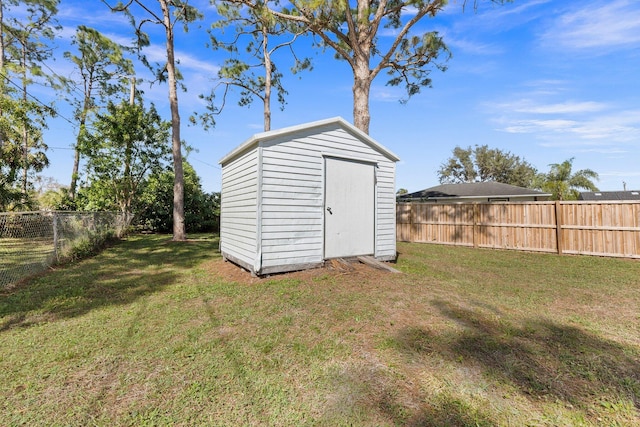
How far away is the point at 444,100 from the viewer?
1223 cm

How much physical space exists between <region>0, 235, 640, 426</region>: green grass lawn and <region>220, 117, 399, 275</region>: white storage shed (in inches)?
31.4

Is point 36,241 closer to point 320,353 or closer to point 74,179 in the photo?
point 320,353

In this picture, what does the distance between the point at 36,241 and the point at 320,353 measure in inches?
311

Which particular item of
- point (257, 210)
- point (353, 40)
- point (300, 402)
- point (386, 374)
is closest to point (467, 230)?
point (353, 40)

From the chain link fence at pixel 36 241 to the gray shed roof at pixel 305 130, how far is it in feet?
12.6

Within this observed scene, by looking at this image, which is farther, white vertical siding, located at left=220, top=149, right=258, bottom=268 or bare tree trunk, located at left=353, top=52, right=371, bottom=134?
bare tree trunk, located at left=353, top=52, right=371, bottom=134

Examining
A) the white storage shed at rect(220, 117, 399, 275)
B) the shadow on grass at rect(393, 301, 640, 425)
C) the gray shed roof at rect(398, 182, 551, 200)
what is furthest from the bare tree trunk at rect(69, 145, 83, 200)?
the gray shed roof at rect(398, 182, 551, 200)

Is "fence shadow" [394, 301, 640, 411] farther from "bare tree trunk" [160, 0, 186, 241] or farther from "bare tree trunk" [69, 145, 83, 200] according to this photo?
"bare tree trunk" [69, 145, 83, 200]

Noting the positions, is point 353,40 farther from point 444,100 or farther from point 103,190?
point 103,190

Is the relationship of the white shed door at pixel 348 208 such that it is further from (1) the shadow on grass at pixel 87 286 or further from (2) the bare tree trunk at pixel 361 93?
(1) the shadow on grass at pixel 87 286

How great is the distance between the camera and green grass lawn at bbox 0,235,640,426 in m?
1.90

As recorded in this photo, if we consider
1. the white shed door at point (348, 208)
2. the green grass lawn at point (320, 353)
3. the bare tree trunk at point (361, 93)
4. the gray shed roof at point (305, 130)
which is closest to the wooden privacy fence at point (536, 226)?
the green grass lawn at point (320, 353)

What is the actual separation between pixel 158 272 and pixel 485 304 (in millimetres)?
6282

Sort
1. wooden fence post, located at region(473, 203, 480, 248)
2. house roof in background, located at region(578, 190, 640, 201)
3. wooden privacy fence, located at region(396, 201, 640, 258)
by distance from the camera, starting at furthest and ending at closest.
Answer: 1. house roof in background, located at region(578, 190, 640, 201)
2. wooden fence post, located at region(473, 203, 480, 248)
3. wooden privacy fence, located at region(396, 201, 640, 258)
